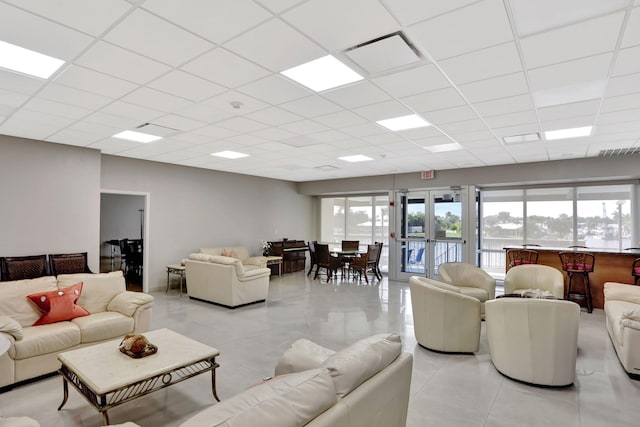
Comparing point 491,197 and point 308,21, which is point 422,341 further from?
point 491,197

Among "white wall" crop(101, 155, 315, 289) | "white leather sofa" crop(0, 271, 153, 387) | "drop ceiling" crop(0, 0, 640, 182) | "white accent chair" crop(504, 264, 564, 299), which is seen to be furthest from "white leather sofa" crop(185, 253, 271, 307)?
"white accent chair" crop(504, 264, 564, 299)

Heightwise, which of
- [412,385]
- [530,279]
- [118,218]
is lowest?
[412,385]

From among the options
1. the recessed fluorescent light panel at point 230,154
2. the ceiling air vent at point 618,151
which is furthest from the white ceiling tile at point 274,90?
the ceiling air vent at point 618,151

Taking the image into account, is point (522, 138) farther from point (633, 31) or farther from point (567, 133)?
point (633, 31)

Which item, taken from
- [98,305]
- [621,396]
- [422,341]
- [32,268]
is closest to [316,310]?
[422,341]

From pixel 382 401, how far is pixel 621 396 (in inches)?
105

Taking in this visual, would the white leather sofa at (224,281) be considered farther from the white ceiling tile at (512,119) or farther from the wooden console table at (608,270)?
the wooden console table at (608,270)

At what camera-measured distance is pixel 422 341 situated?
13.4ft

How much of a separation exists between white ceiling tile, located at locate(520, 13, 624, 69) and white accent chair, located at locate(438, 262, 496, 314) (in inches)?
128

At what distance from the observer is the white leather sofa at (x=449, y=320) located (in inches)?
150

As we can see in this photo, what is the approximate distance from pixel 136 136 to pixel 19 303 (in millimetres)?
2662

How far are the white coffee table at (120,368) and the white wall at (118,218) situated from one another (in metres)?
8.41

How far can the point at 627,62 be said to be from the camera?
2715 mm

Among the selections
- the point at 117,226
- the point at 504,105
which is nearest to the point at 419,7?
the point at 504,105
